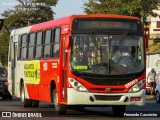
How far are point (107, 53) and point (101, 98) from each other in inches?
52.0

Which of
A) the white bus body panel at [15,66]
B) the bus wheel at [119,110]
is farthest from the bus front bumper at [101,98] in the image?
the white bus body panel at [15,66]

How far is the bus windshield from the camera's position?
1923 centimetres

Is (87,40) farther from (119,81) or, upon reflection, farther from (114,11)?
(114,11)

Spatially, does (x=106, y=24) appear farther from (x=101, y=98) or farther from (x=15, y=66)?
(x=15, y=66)

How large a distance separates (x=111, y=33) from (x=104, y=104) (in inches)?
83.5

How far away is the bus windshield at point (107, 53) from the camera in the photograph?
19234mm

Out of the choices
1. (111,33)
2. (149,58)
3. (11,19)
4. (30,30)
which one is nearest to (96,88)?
(111,33)

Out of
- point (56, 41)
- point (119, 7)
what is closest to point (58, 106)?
point (56, 41)

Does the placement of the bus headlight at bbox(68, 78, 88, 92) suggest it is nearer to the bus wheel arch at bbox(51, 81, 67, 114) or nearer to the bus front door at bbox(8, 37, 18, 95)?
the bus wheel arch at bbox(51, 81, 67, 114)

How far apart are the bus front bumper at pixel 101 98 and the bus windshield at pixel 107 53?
64 centimetres

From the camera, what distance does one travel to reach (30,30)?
988 inches

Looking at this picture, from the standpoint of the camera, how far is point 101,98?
62.9 ft

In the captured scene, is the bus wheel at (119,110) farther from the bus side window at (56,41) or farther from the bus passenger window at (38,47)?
the bus passenger window at (38,47)

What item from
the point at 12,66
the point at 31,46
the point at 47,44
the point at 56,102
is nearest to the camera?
the point at 56,102
